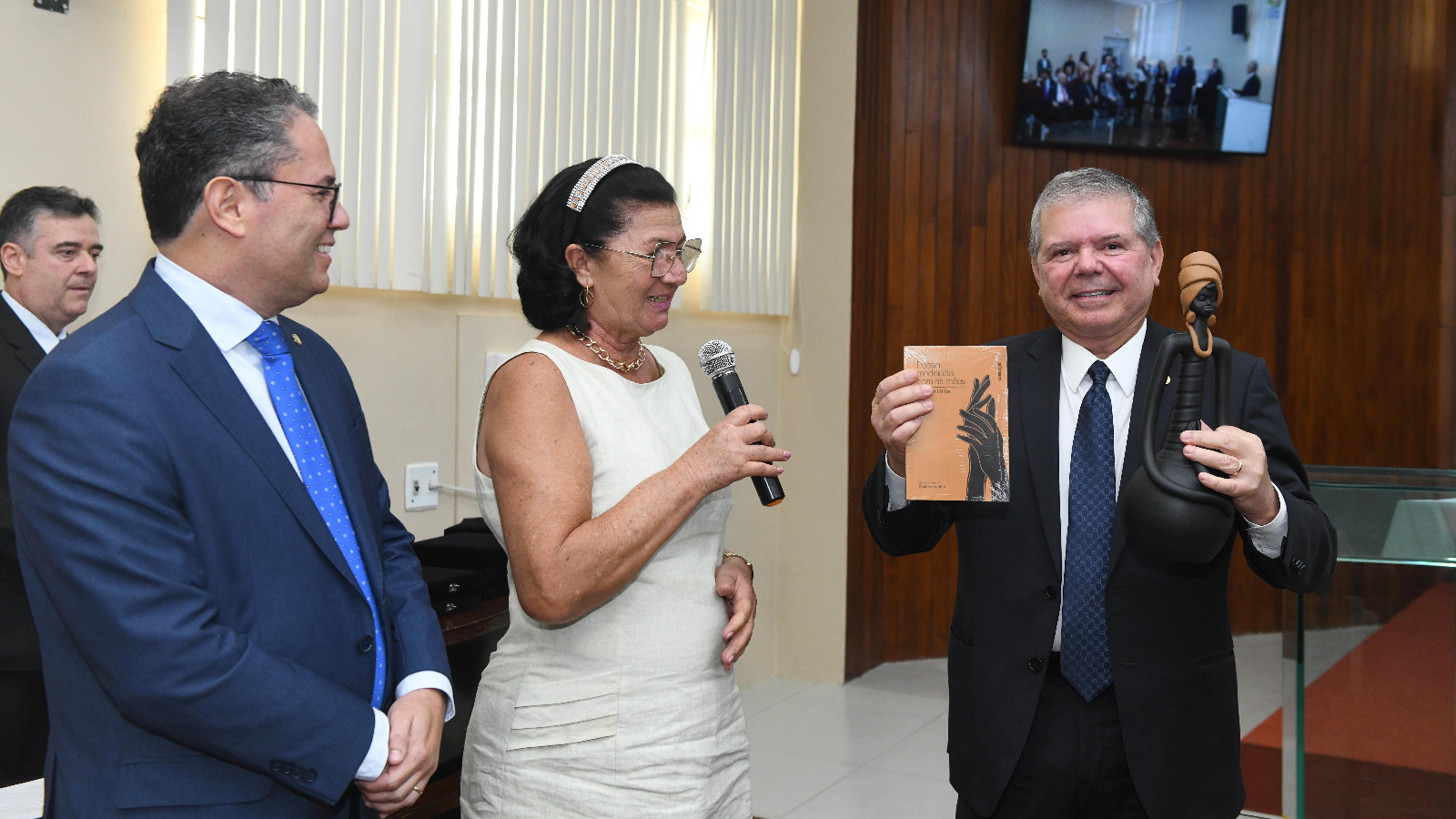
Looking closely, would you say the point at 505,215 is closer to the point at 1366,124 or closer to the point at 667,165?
the point at 667,165

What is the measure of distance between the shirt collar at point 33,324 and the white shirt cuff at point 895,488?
69.5 inches

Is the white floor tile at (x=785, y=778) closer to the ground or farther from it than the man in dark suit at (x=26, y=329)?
closer to the ground

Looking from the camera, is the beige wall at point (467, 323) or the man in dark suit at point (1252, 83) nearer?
the beige wall at point (467, 323)

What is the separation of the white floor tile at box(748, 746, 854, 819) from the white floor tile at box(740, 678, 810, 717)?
0.53 metres

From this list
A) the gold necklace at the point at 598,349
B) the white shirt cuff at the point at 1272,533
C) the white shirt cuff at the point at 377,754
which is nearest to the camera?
the white shirt cuff at the point at 377,754

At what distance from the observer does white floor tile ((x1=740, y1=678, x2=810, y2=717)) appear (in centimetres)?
505

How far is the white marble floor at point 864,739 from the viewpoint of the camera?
12.9ft

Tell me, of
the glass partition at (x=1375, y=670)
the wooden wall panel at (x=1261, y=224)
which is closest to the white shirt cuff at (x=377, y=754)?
the glass partition at (x=1375, y=670)

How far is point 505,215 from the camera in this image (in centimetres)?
367

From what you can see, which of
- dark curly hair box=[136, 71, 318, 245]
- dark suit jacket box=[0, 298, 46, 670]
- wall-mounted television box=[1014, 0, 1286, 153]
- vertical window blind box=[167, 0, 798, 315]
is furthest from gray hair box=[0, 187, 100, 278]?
wall-mounted television box=[1014, 0, 1286, 153]

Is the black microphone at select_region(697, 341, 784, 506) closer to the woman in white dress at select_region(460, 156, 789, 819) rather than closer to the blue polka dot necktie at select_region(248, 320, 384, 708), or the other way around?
the woman in white dress at select_region(460, 156, 789, 819)

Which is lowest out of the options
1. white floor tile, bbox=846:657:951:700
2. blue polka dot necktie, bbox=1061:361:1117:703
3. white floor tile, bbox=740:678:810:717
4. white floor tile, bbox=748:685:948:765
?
white floor tile, bbox=846:657:951:700

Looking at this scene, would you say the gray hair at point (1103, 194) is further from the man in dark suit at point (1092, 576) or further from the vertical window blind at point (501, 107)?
the vertical window blind at point (501, 107)

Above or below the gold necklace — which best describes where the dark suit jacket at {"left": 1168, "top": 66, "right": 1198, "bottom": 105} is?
above
